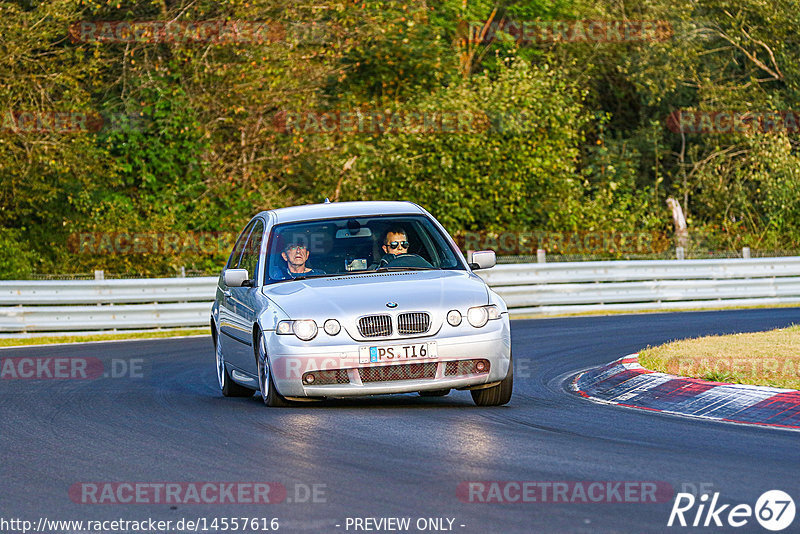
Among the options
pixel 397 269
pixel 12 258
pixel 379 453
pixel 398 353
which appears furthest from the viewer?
pixel 12 258

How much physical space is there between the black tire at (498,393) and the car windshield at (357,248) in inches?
47.8

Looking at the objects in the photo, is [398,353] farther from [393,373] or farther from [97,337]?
[97,337]

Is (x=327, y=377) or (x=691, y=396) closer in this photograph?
(x=327, y=377)

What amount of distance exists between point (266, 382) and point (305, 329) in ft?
2.79

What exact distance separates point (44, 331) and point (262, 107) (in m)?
10.00

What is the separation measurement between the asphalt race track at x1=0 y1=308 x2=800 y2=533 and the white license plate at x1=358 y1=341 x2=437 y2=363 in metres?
0.43

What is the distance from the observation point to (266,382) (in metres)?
10.6

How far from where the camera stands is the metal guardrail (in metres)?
22.2

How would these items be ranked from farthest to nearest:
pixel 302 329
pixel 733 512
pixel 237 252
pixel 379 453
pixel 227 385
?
1. pixel 237 252
2. pixel 227 385
3. pixel 302 329
4. pixel 379 453
5. pixel 733 512

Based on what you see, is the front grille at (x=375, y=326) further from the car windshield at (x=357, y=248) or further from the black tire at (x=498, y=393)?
the car windshield at (x=357, y=248)

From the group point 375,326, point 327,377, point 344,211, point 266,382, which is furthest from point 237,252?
point 375,326

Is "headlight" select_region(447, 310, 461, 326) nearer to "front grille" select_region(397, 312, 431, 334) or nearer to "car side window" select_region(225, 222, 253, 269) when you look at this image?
"front grille" select_region(397, 312, 431, 334)

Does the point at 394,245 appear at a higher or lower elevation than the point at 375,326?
higher

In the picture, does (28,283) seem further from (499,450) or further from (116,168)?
(499,450)
